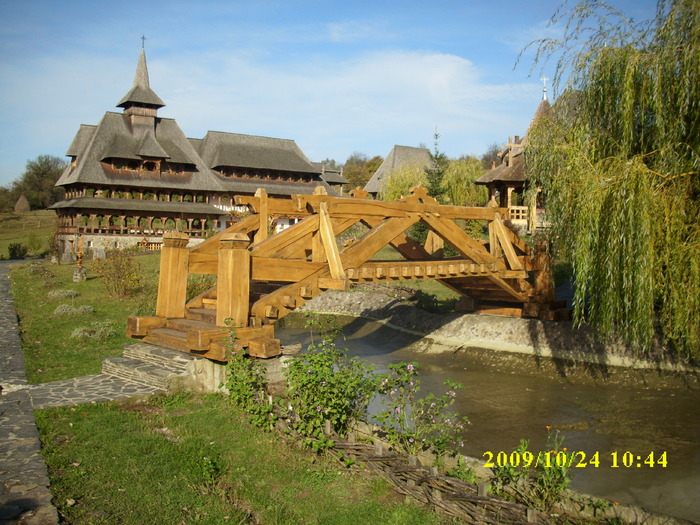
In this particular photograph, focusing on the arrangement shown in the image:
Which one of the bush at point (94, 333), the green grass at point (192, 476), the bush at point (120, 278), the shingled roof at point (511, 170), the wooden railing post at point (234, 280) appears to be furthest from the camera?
the shingled roof at point (511, 170)

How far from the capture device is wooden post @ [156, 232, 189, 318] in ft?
26.2

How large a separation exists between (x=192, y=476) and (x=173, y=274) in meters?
3.50

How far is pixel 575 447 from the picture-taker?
8188mm

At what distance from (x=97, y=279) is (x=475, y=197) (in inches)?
919

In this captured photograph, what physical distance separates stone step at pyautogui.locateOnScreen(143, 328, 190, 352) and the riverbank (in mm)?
7944

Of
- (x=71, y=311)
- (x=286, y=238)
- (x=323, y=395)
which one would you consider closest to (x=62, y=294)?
(x=71, y=311)

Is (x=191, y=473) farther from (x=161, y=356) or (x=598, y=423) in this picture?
(x=598, y=423)

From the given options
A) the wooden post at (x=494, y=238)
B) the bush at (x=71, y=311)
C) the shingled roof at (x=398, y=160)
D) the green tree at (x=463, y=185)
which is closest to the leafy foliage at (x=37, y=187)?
the shingled roof at (x=398, y=160)

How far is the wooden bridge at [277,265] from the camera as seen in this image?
7.48 metres

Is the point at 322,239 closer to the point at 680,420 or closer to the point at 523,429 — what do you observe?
the point at 523,429

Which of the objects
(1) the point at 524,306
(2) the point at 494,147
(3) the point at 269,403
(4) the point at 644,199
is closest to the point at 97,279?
(1) the point at 524,306

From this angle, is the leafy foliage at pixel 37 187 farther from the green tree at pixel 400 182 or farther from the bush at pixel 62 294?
the bush at pixel 62 294

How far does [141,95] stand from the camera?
42188mm

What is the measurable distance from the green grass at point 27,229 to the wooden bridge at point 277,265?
35374 mm
